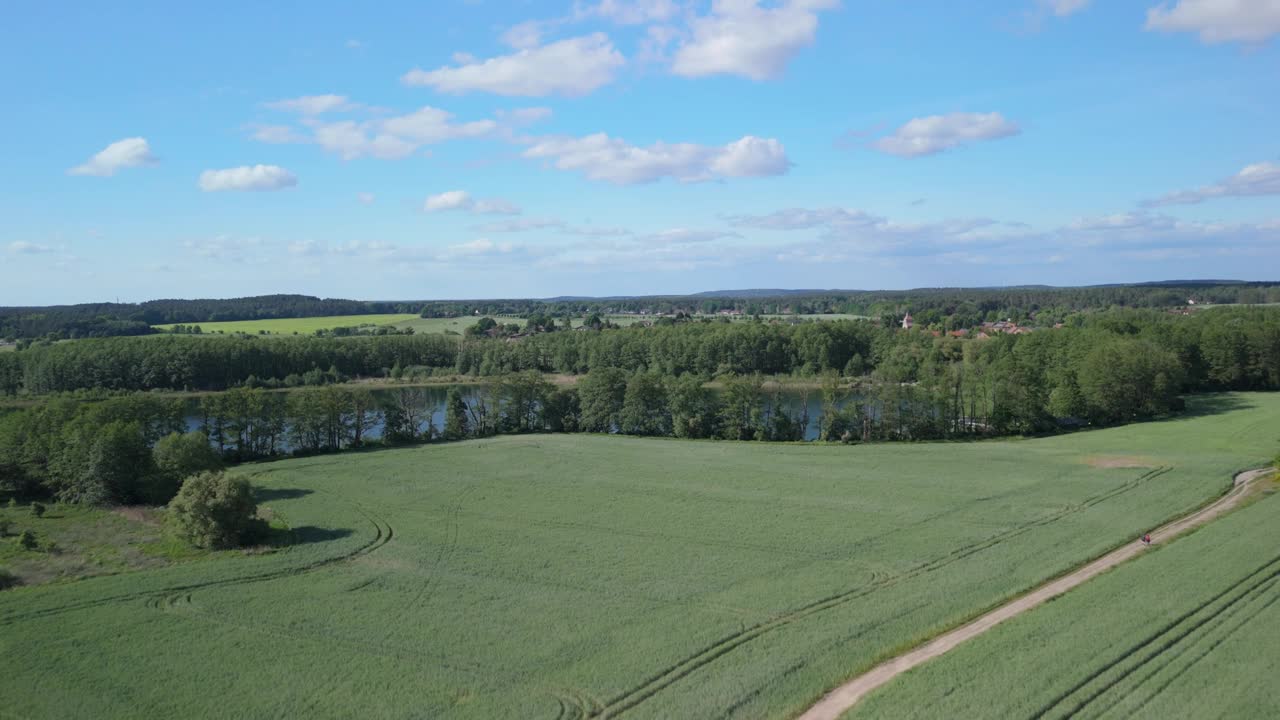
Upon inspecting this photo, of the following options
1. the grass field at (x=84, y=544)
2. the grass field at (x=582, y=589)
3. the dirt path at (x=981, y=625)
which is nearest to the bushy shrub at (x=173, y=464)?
the grass field at (x=84, y=544)

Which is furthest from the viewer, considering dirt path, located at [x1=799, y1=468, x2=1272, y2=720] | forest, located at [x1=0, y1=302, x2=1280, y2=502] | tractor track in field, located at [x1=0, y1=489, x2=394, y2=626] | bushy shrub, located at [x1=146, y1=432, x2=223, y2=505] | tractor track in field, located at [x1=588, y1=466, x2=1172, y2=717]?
forest, located at [x1=0, y1=302, x2=1280, y2=502]

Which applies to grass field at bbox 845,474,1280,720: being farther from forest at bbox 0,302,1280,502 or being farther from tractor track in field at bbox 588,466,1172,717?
forest at bbox 0,302,1280,502

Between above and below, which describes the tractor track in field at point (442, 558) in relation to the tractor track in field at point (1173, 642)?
below

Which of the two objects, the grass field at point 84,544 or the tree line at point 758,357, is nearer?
the grass field at point 84,544

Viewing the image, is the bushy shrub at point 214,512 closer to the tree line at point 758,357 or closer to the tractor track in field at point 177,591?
the tractor track in field at point 177,591

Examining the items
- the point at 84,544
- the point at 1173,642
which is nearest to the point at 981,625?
the point at 1173,642

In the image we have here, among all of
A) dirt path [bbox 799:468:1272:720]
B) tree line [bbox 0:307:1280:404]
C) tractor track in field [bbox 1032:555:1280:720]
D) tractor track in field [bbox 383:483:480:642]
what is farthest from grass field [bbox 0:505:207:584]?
tree line [bbox 0:307:1280:404]
